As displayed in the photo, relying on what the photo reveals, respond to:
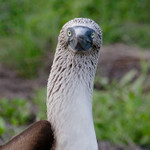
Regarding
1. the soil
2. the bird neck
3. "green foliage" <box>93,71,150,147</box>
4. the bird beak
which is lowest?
"green foliage" <box>93,71,150,147</box>

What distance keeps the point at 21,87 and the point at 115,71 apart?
1.77m

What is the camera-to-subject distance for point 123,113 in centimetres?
795

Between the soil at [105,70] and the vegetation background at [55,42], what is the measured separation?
15cm

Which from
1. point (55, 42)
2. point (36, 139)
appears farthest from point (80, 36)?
point (55, 42)

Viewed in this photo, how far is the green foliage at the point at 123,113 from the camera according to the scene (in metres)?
7.43

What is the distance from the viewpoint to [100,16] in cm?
1145

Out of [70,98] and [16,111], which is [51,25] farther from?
[70,98]

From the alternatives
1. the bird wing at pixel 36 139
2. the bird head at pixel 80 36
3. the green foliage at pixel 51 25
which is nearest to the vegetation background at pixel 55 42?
the green foliage at pixel 51 25

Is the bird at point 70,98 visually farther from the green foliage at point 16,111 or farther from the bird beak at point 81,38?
the green foliage at point 16,111

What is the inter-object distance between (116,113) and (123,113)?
4.6 inches

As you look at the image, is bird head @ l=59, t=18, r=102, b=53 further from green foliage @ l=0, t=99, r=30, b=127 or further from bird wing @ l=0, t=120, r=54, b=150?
green foliage @ l=0, t=99, r=30, b=127

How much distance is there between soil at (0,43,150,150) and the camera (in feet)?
30.1

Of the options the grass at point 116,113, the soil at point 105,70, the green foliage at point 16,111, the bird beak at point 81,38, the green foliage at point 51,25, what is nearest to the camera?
the bird beak at point 81,38

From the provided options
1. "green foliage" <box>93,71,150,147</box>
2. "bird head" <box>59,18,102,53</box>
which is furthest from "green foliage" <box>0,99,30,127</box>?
"bird head" <box>59,18,102,53</box>
